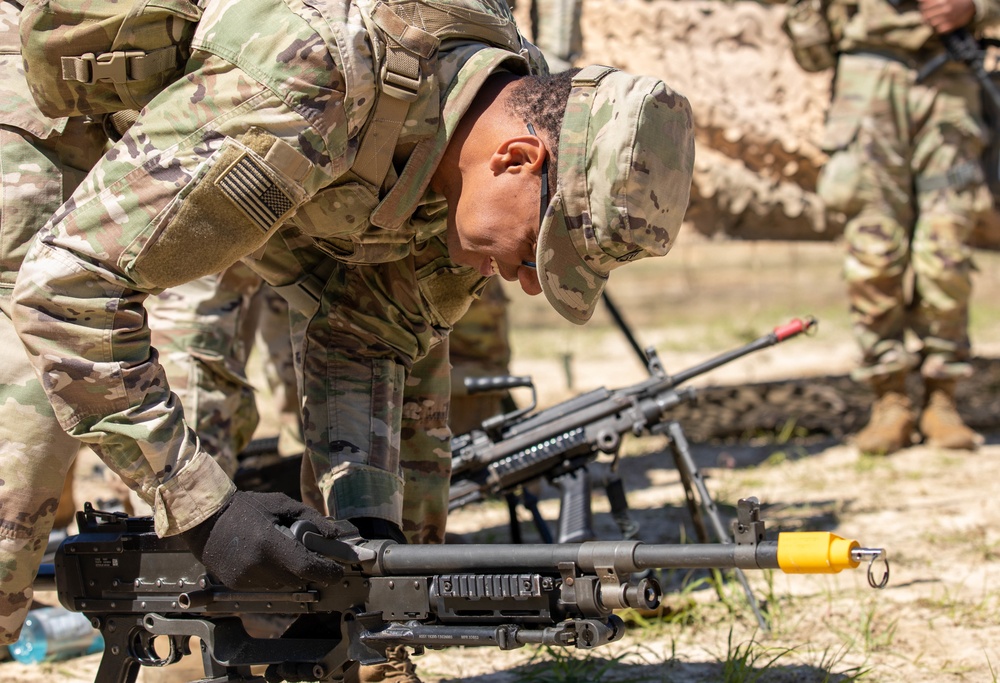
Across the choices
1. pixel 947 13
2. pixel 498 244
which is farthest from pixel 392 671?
pixel 947 13

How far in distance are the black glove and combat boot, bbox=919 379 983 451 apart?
419 cm

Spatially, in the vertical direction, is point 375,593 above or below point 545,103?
below

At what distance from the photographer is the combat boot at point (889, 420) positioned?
564cm

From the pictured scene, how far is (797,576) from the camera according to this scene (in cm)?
385

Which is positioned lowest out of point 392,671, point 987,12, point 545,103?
point 392,671

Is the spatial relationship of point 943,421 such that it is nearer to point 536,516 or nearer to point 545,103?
point 536,516

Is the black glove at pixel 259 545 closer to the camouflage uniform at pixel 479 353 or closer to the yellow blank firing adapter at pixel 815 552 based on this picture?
the yellow blank firing adapter at pixel 815 552

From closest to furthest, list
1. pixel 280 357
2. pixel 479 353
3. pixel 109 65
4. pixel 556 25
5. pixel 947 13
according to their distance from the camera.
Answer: pixel 109 65 < pixel 280 357 < pixel 479 353 < pixel 556 25 < pixel 947 13

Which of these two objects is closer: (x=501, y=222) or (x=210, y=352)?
(x=501, y=222)

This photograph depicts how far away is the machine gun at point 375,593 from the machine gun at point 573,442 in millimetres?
1456

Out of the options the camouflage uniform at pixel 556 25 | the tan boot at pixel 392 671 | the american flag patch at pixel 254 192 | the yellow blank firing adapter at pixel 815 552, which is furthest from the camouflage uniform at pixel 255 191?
the camouflage uniform at pixel 556 25

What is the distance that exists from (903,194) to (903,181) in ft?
0.23

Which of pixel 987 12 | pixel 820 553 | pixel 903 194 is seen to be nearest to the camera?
pixel 820 553

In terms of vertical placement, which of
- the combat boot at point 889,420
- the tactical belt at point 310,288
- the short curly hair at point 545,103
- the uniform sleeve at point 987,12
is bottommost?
the tactical belt at point 310,288
